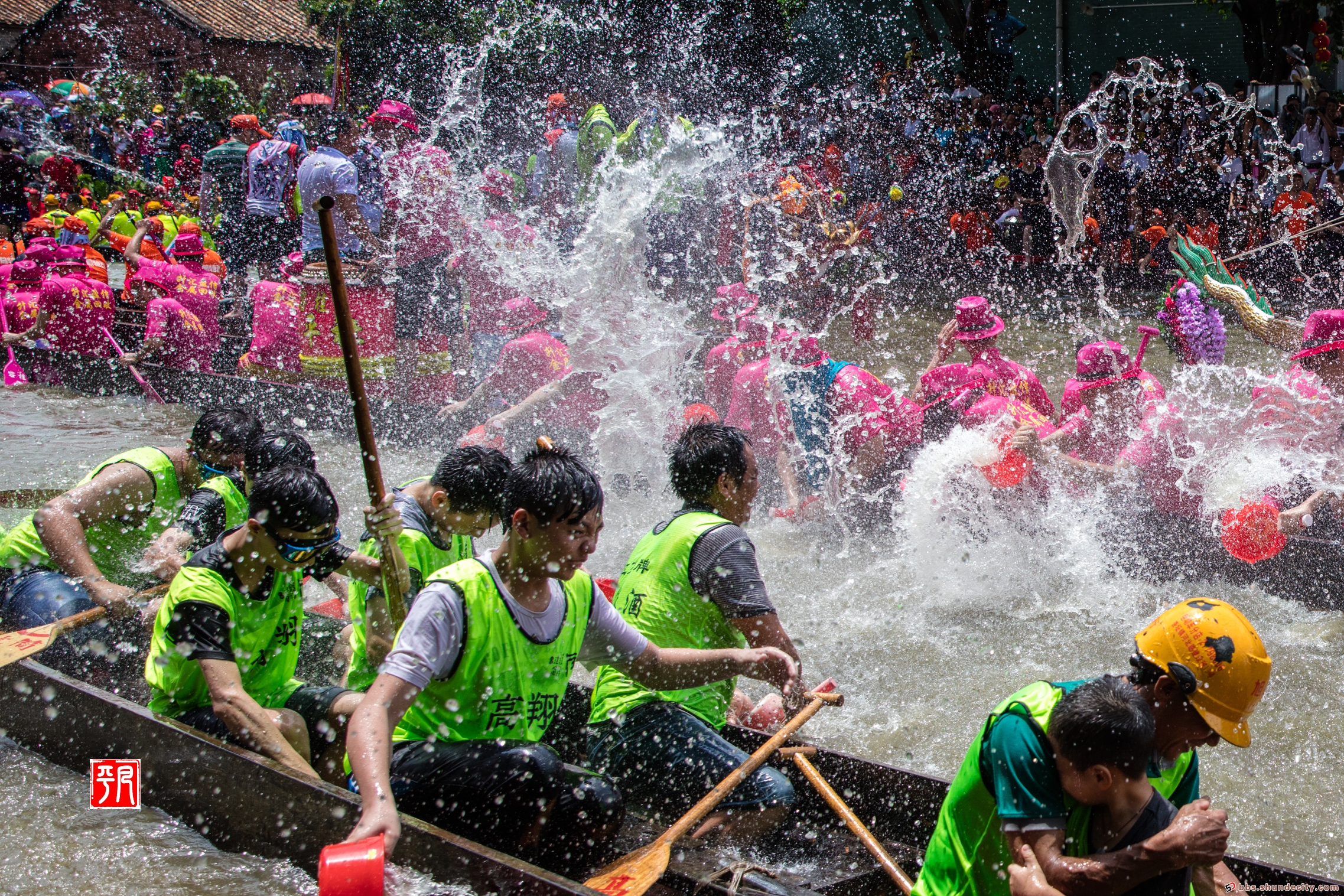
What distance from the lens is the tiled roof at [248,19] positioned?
1533 inches

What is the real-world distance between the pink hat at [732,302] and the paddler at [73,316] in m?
6.15

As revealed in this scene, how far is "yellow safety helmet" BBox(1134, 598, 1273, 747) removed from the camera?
2.26m

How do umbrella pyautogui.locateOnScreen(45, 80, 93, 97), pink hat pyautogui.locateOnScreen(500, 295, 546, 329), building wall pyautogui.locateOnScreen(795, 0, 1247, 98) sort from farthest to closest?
umbrella pyautogui.locateOnScreen(45, 80, 93, 97) → building wall pyautogui.locateOnScreen(795, 0, 1247, 98) → pink hat pyautogui.locateOnScreen(500, 295, 546, 329)

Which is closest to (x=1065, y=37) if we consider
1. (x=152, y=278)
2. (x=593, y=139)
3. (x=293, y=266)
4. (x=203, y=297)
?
(x=593, y=139)

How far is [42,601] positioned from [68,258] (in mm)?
7810

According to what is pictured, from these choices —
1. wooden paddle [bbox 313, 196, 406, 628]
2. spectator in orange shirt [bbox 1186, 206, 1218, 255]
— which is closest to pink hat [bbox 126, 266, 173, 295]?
wooden paddle [bbox 313, 196, 406, 628]

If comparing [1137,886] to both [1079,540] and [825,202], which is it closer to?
[1079,540]

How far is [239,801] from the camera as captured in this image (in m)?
3.40

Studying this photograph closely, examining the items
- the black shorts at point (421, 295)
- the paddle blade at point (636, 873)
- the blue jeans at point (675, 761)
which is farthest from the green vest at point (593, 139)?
the paddle blade at point (636, 873)

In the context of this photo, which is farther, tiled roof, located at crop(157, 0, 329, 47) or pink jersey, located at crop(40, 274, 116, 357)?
tiled roof, located at crop(157, 0, 329, 47)

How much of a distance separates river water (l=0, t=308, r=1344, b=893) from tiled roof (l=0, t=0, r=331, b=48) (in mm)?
35350

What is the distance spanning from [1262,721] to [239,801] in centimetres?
432

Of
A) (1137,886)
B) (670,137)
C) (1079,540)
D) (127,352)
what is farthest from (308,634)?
(670,137)

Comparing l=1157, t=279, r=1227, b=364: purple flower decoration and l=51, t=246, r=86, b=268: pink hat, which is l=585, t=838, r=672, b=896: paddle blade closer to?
l=1157, t=279, r=1227, b=364: purple flower decoration
